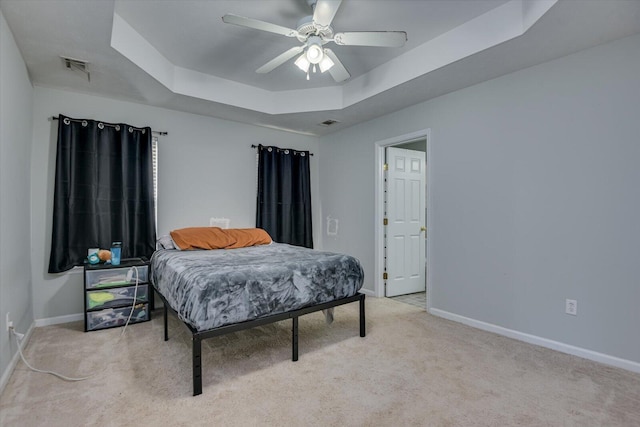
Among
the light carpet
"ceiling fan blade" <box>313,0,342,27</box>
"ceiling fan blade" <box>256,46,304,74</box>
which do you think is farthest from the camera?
"ceiling fan blade" <box>256,46,304,74</box>

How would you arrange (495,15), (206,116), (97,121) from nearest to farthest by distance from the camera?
(495,15)
(97,121)
(206,116)

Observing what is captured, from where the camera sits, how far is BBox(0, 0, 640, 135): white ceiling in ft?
6.95

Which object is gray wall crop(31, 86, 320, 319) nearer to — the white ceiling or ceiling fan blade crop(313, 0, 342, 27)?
the white ceiling

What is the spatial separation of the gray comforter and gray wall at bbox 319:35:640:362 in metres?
1.29

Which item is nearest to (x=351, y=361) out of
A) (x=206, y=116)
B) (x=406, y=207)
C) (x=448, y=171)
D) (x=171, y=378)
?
(x=171, y=378)

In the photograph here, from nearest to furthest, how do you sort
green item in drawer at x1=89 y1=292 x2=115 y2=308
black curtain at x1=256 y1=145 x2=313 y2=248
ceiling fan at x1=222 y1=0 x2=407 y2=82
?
ceiling fan at x1=222 y1=0 x2=407 y2=82 < green item in drawer at x1=89 y1=292 x2=115 y2=308 < black curtain at x1=256 y1=145 x2=313 y2=248

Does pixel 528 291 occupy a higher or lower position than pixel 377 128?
lower

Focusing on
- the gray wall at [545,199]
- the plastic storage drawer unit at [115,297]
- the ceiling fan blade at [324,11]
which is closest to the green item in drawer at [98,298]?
the plastic storage drawer unit at [115,297]

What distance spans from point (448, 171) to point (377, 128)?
1254mm

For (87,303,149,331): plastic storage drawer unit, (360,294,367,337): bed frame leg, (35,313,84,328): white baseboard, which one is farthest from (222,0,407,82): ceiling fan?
(35,313,84,328): white baseboard

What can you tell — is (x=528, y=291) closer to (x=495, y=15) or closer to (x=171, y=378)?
(x=495, y=15)

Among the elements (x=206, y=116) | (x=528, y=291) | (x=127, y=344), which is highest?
(x=206, y=116)

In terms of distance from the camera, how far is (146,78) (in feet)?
9.72

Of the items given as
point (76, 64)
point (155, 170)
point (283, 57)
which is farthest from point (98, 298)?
point (283, 57)
